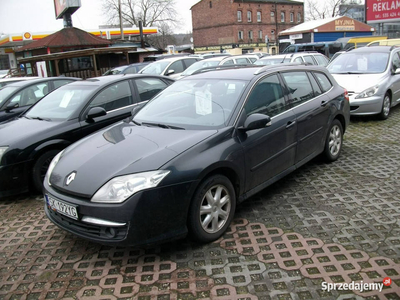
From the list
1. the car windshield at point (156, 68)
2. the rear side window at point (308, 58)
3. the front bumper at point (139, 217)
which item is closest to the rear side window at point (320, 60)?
the rear side window at point (308, 58)

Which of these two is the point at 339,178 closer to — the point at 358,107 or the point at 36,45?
the point at 358,107

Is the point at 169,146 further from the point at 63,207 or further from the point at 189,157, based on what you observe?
the point at 63,207

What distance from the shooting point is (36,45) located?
24594 mm

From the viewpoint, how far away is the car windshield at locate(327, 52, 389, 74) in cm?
886

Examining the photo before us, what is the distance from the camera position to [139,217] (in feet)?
9.70

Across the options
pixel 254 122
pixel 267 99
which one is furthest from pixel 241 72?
pixel 254 122

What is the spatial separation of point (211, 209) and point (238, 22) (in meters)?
57.3

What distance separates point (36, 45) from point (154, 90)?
70.8ft

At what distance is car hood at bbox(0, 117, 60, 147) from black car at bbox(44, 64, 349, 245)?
1.21 metres

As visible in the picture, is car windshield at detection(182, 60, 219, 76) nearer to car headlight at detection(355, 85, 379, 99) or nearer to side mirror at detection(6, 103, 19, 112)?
car headlight at detection(355, 85, 379, 99)

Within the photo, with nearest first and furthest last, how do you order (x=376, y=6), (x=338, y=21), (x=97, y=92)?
(x=97, y=92) < (x=376, y=6) < (x=338, y=21)

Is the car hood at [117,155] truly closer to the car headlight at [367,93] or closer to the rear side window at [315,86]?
the rear side window at [315,86]

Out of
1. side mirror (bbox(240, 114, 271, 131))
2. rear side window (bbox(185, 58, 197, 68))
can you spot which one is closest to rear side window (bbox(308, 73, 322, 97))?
side mirror (bbox(240, 114, 271, 131))

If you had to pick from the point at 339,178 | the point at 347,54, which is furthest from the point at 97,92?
the point at 347,54
